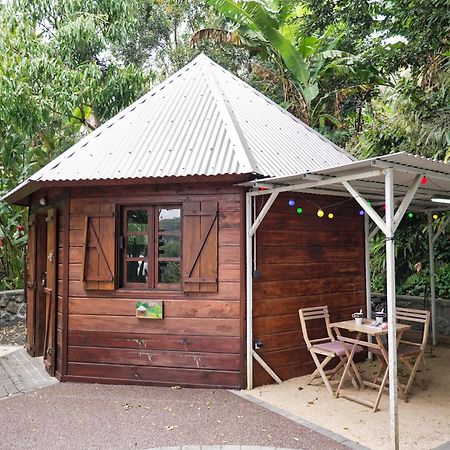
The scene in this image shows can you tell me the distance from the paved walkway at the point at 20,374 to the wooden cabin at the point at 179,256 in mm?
Result: 226

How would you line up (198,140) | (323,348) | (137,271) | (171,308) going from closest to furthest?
(323,348) < (171,308) < (137,271) < (198,140)

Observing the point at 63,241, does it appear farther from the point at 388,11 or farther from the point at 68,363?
the point at 388,11

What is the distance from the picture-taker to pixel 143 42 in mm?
17766

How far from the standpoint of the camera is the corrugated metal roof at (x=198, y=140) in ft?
19.6

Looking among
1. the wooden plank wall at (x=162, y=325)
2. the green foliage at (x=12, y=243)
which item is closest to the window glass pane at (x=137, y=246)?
the wooden plank wall at (x=162, y=325)

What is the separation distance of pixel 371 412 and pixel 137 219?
3.79m

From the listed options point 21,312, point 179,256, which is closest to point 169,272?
point 179,256

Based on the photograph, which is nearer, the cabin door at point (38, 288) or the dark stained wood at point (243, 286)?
the dark stained wood at point (243, 286)

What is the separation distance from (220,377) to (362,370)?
2322mm

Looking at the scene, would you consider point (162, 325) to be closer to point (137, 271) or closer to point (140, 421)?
point (137, 271)

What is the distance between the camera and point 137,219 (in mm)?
6293

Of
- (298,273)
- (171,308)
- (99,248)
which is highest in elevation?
(99,248)

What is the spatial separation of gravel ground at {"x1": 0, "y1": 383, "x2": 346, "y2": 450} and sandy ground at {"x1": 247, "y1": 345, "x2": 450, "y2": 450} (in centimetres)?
34

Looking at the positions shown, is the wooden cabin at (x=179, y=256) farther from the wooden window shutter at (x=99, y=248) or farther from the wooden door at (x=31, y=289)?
the wooden door at (x=31, y=289)
